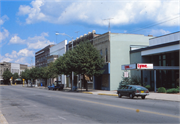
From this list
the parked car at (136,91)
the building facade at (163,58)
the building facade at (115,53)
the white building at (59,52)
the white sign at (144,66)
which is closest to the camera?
the parked car at (136,91)

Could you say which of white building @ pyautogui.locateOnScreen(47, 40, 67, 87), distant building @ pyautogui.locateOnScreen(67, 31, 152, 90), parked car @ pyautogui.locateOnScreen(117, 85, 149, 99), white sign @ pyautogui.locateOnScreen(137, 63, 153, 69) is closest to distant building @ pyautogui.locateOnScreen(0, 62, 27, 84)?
white building @ pyautogui.locateOnScreen(47, 40, 67, 87)

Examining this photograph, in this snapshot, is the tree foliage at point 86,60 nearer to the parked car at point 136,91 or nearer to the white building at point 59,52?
the parked car at point 136,91

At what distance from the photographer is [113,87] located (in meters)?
37.4

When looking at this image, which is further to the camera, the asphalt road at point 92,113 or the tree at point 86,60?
the tree at point 86,60

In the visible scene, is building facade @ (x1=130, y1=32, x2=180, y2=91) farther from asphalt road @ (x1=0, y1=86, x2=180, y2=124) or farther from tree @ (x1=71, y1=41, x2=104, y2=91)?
asphalt road @ (x1=0, y1=86, x2=180, y2=124)

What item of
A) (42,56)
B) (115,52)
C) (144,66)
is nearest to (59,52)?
(42,56)

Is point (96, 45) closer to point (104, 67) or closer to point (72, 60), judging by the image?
point (104, 67)

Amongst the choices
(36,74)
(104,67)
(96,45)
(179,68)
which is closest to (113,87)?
(104,67)

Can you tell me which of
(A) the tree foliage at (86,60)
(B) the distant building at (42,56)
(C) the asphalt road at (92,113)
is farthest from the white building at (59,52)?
(C) the asphalt road at (92,113)

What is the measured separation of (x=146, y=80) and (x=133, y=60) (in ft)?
13.6

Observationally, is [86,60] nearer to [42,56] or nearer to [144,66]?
[144,66]

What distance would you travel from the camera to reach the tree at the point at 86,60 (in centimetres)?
3434

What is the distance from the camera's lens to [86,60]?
34562 millimetres

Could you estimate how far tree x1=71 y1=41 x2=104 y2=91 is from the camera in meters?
34.3
